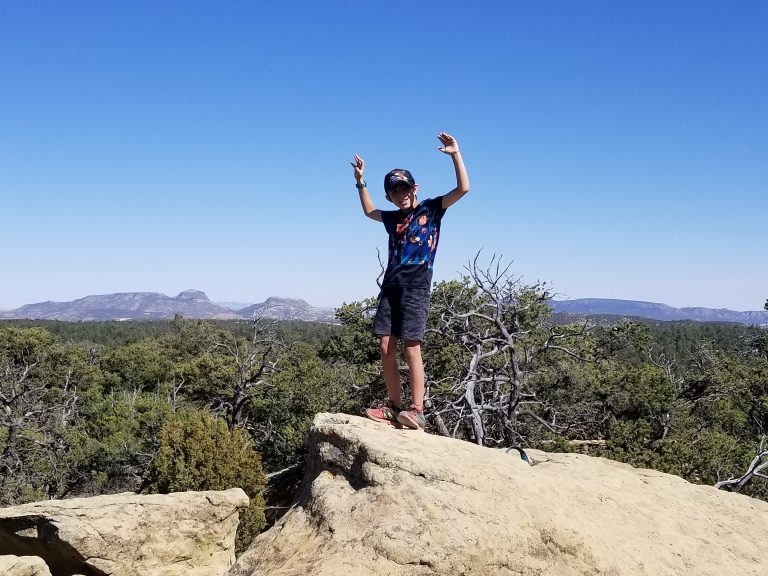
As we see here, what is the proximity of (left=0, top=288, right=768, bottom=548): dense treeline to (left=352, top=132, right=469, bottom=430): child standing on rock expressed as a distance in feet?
19.8

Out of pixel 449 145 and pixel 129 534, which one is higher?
pixel 449 145

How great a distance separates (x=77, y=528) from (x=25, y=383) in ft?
83.5

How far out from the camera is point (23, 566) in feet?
22.6

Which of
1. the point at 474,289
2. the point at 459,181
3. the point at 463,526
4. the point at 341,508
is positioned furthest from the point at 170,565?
the point at 474,289

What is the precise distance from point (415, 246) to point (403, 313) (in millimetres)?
547

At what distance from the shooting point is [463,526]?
3289mm

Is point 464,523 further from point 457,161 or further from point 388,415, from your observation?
point 457,161

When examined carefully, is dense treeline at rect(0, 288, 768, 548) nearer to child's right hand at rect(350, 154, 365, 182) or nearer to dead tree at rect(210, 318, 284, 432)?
dead tree at rect(210, 318, 284, 432)

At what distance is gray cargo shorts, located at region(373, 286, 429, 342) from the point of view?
4.45 meters

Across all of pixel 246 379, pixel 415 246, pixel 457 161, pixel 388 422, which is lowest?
pixel 246 379

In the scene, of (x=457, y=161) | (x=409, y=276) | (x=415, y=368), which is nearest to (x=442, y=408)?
(x=415, y=368)

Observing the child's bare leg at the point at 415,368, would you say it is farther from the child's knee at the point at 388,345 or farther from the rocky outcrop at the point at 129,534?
the rocky outcrop at the point at 129,534

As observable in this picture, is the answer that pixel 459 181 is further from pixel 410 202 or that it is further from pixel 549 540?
pixel 549 540

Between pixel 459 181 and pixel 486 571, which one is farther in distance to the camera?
pixel 459 181
